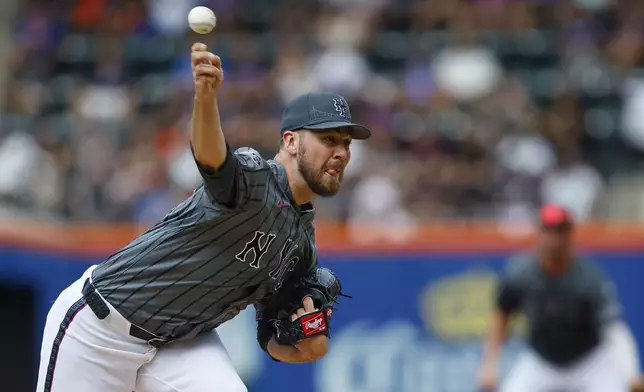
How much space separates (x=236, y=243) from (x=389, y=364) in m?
5.83

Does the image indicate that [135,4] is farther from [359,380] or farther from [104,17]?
[359,380]

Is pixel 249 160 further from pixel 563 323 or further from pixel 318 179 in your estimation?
pixel 563 323

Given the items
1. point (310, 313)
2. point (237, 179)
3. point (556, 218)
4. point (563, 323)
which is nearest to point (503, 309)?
point (563, 323)

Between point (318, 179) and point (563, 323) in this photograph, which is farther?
point (563, 323)

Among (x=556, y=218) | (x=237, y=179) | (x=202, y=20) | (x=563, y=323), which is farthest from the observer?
(x=563, y=323)

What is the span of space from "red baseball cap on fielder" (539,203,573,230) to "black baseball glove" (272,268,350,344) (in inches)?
116

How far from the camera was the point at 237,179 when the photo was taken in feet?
15.2

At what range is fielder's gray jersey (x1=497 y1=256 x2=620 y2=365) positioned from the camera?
8.35m

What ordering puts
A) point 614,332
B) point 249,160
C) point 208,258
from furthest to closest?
point 614,332 < point 208,258 < point 249,160

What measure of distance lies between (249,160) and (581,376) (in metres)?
4.48

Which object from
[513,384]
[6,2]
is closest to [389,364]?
[513,384]

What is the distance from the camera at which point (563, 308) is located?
8422 mm

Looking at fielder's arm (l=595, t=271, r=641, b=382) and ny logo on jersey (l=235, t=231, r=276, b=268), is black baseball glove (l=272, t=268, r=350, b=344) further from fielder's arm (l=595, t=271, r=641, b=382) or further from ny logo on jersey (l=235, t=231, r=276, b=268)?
fielder's arm (l=595, t=271, r=641, b=382)

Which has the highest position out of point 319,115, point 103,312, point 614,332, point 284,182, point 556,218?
point 319,115
